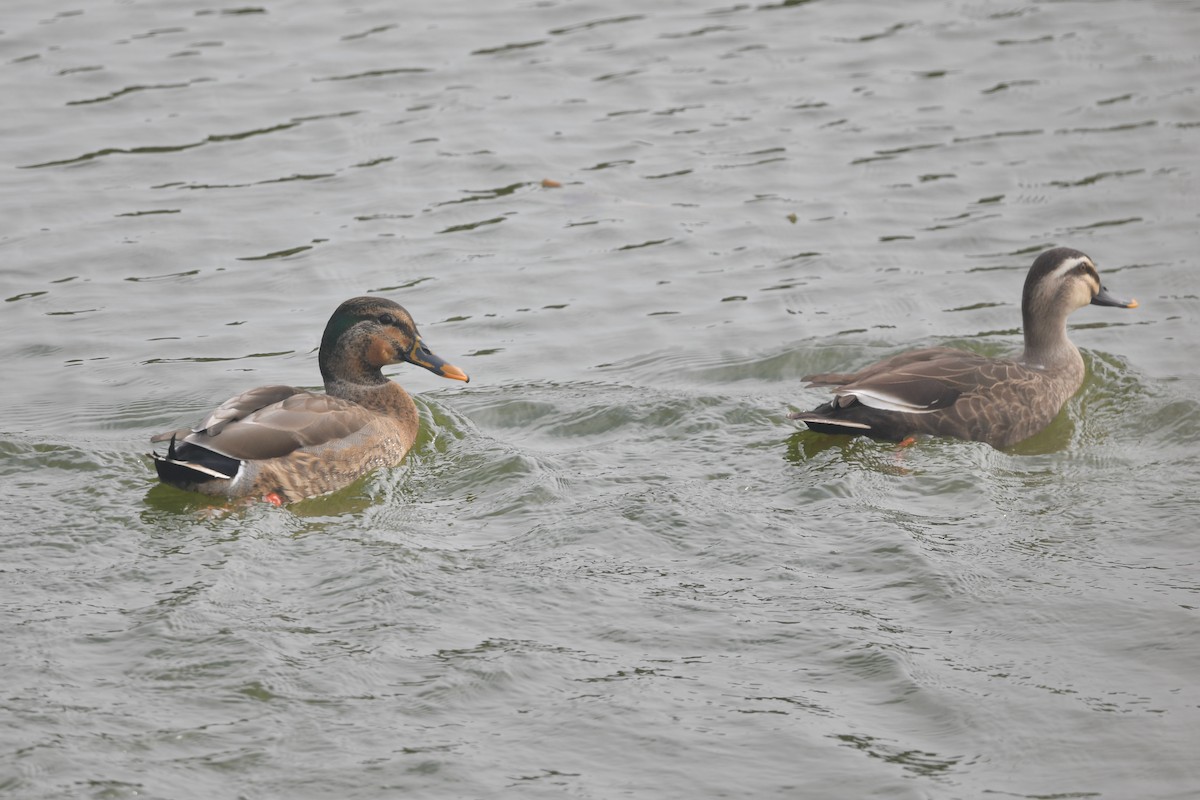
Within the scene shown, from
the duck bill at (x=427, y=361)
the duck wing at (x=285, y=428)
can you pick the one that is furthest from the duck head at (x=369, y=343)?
the duck wing at (x=285, y=428)

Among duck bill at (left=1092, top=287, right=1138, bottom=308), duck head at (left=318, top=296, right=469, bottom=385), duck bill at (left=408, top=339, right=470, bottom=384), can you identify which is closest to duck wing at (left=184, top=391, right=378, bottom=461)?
duck head at (left=318, top=296, right=469, bottom=385)

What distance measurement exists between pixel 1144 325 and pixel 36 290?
7952 millimetres

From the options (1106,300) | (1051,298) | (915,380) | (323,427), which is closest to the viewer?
(323,427)

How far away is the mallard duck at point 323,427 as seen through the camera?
8.55m

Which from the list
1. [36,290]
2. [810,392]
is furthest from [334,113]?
[810,392]

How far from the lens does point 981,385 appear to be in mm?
9664

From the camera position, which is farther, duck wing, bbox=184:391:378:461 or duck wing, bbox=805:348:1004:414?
duck wing, bbox=805:348:1004:414

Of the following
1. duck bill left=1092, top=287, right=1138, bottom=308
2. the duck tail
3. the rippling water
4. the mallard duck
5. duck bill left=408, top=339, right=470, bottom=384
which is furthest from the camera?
duck bill left=1092, top=287, right=1138, bottom=308

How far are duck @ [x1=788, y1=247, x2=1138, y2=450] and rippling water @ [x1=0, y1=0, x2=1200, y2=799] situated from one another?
0.73 ft

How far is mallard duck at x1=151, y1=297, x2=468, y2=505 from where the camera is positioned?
28.0 ft

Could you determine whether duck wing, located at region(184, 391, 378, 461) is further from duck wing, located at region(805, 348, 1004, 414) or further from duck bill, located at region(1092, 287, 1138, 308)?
duck bill, located at region(1092, 287, 1138, 308)

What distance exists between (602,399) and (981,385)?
2.33 metres

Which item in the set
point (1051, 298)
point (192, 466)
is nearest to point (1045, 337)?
point (1051, 298)

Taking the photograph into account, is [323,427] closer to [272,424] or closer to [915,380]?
[272,424]
